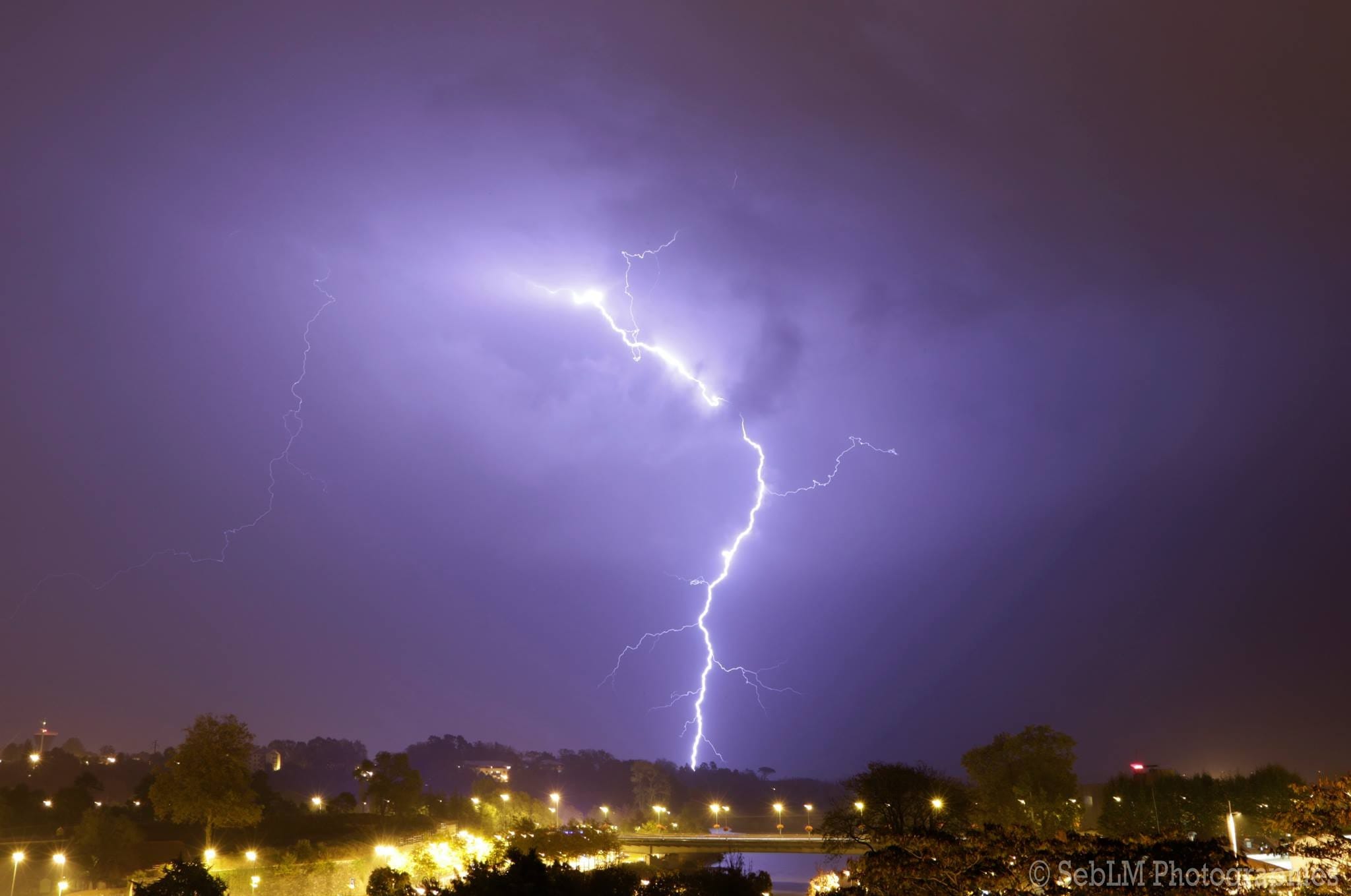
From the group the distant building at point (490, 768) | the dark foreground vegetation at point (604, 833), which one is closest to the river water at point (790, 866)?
the dark foreground vegetation at point (604, 833)

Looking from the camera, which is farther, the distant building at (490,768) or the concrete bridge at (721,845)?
the distant building at (490,768)

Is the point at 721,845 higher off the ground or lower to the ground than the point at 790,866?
higher

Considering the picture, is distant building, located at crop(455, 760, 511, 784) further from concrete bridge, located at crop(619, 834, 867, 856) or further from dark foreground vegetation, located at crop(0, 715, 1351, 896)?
concrete bridge, located at crop(619, 834, 867, 856)

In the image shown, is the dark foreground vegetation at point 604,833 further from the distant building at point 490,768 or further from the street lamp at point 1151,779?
the distant building at point 490,768

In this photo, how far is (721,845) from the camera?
58438 millimetres

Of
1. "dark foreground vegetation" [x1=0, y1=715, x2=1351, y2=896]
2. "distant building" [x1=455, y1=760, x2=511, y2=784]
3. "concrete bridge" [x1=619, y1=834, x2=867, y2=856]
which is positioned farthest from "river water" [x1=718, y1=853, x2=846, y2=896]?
"distant building" [x1=455, y1=760, x2=511, y2=784]

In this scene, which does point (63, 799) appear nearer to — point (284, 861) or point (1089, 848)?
point (284, 861)

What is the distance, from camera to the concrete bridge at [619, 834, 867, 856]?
55.8m

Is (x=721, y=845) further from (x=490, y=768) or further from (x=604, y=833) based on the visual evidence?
(x=490, y=768)

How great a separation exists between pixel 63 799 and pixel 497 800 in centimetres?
3006

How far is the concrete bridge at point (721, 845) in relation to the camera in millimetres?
55844

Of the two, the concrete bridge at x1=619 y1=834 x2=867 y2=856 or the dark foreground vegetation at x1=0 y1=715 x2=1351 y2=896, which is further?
the concrete bridge at x1=619 y1=834 x2=867 y2=856

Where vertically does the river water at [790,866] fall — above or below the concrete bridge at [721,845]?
below

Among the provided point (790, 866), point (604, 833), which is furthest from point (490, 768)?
point (604, 833)
